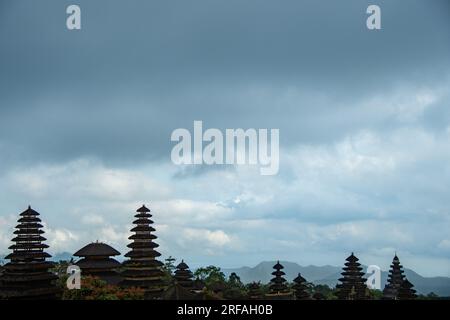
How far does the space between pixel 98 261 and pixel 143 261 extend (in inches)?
229

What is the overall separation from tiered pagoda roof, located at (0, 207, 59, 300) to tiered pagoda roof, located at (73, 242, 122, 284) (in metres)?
4.21

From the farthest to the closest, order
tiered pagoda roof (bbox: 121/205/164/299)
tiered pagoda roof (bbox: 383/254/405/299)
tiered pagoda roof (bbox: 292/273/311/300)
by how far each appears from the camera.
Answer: tiered pagoda roof (bbox: 383/254/405/299) → tiered pagoda roof (bbox: 292/273/311/300) → tiered pagoda roof (bbox: 121/205/164/299)

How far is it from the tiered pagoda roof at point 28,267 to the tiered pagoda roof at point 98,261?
4209mm

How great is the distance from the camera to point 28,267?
43.9m

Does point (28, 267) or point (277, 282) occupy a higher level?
point (28, 267)

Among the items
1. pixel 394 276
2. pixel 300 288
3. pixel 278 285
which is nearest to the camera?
pixel 278 285

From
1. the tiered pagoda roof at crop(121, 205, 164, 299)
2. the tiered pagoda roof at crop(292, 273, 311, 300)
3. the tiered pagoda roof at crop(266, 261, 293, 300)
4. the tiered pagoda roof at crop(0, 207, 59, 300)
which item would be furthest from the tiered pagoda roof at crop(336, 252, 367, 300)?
the tiered pagoda roof at crop(0, 207, 59, 300)

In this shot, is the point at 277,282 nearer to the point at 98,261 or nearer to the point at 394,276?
the point at 98,261

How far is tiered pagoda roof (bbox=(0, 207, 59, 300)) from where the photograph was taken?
43.0 metres

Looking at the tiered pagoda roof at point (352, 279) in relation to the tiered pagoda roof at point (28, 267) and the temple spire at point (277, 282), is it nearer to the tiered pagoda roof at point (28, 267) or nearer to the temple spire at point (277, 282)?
the temple spire at point (277, 282)

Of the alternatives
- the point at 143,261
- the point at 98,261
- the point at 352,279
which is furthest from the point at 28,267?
the point at 352,279

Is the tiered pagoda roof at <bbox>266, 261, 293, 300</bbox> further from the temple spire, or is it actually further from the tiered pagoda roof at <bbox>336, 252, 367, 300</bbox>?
the tiered pagoda roof at <bbox>336, 252, 367, 300</bbox>

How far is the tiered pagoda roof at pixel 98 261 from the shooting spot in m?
49.1

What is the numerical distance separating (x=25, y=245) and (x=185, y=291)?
793 inches
